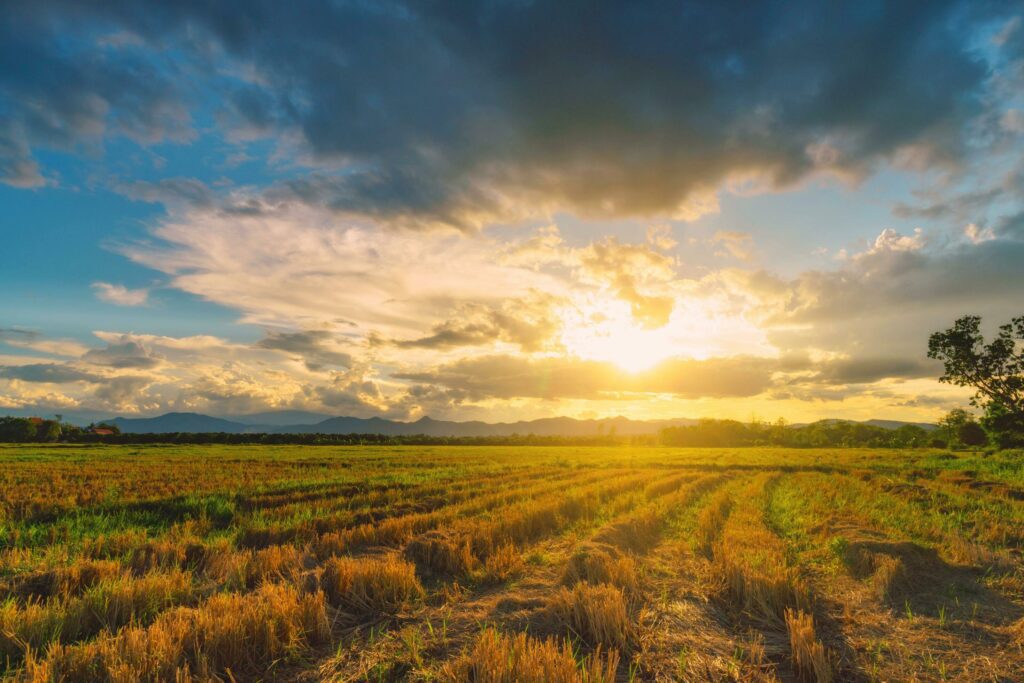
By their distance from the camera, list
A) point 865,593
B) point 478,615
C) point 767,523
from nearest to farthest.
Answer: point 478,615, point 865,593, point 767,523

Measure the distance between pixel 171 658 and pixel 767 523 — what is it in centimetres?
1626

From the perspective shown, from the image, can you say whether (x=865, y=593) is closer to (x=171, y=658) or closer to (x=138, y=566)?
(x=171, y=658)

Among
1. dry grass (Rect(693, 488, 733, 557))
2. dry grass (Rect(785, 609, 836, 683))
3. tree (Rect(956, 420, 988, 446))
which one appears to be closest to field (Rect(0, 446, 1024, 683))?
dry grass (Rect(785, 609, 836, 683))

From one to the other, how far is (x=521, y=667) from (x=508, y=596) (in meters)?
3.24

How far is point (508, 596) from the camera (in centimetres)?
791

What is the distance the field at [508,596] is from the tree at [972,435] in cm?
11336

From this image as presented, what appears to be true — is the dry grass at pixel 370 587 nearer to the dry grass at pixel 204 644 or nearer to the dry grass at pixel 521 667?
the dry grass at pixel 204 644

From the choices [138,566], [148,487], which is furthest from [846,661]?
[148,487]

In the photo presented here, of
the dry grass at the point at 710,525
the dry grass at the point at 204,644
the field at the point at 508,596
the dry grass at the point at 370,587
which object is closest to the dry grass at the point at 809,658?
the field at the point at 508,596

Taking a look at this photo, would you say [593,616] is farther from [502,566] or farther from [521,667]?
[502,566]

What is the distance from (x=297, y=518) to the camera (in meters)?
14.3

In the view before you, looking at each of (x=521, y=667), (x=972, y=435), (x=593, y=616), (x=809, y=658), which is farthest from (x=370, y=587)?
(x=972, y=435)

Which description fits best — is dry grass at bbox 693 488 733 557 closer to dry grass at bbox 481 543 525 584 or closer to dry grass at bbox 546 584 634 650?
dry grass at bbox 481 543 525 584

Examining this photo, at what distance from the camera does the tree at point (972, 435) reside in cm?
9669
